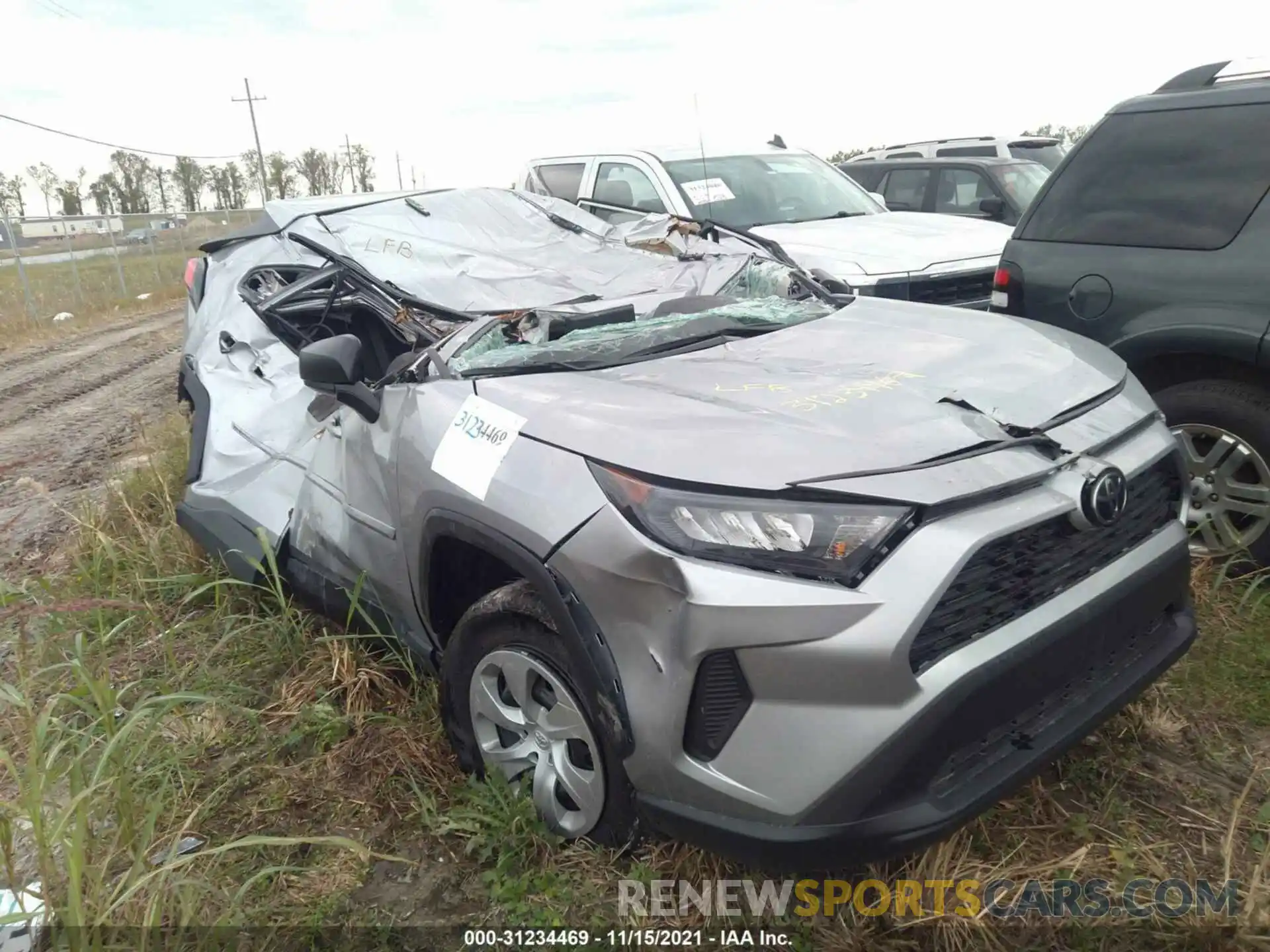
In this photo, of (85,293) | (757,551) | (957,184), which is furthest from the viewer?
(85,293)

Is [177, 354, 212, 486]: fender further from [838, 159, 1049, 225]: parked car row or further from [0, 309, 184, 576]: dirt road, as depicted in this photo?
[838, 159, 1049, 225]: parked car row

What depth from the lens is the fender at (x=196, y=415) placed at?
12.3ft

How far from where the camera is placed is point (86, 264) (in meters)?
18.3

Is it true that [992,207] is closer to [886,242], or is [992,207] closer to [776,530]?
[886,242]

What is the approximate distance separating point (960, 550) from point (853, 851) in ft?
1.95

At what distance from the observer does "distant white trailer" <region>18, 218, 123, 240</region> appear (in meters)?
15.6

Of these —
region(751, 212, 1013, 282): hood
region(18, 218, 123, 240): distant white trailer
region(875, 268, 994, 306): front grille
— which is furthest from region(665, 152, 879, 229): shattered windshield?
region(18, 218, 123, 240): distant white trailer

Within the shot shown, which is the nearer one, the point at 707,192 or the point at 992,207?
the point at 707,192

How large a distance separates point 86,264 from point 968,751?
21.0m

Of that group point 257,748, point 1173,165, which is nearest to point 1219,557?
point 1173,165

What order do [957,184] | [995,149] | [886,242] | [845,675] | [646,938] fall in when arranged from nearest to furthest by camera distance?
1. [845,675]
2. [646,938]
3. [886,242]
4. [957,184]
5. [995,149]

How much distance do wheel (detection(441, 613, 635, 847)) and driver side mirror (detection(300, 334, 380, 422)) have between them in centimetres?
73

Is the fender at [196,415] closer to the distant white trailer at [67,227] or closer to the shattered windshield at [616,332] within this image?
the shattered windshield at [616,332]

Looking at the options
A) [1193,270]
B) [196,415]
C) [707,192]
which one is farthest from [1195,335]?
[707,192]
